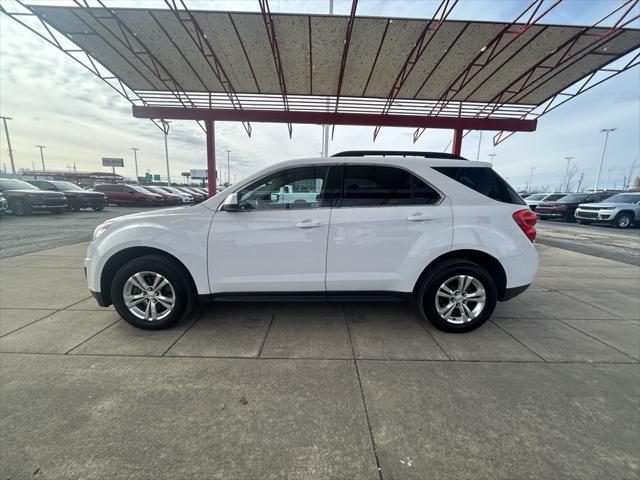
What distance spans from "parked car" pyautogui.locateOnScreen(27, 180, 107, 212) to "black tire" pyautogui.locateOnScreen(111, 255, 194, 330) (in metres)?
16.9

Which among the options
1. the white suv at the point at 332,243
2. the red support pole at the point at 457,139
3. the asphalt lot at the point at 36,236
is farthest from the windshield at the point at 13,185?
the red support pole at the point at 457,139

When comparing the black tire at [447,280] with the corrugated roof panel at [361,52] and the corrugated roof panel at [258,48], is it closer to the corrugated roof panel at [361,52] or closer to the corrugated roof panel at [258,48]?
the corrugated roof panel at [361,52]

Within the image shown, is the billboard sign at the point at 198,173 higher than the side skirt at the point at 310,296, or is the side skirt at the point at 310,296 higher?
the billboard sign at the point at 198,173

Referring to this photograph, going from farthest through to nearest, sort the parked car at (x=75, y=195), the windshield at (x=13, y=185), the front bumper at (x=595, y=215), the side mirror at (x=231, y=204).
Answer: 1. the parked car at (x=75, y=195)
2. the front bumper at (x=595, y=215)
3. the windshield at (x=13, y=185)
4. the side mirror at (x=231, y=204)

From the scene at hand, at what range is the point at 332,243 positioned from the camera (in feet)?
9.73

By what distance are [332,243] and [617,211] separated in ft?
61.5

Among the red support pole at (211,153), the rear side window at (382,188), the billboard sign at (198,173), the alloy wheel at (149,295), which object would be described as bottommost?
the alloy wheel at (149,295)

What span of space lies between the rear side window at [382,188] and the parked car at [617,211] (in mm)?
17560

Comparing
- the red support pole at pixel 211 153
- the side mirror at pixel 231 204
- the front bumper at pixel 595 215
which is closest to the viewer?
the side mirror at pixel 231 204

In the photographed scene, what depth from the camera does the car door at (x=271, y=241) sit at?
295 cm

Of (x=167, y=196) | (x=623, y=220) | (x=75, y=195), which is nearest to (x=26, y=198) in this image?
(x=75, y=195)

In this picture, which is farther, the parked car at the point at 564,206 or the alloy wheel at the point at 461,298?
the parked car at the point at 564,206

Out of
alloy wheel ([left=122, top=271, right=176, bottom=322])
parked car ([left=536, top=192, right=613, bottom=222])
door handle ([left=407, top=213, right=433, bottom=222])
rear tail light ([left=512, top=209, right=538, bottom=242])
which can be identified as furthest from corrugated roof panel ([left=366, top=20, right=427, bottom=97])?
parked car ([left=536, top=192, right=613, bottom=222])

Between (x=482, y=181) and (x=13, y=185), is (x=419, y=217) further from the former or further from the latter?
(x=13, y=185)
